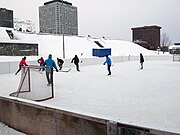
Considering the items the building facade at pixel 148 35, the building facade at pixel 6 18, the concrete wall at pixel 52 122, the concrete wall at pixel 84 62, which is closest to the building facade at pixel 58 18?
the building facade at pixel 6 18

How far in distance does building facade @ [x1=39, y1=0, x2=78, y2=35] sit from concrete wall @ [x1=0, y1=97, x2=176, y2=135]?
4519 cm

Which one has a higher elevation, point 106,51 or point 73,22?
point 73,22

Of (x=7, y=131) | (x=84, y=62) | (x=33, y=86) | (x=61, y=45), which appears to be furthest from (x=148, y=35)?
(x=7, y=131)

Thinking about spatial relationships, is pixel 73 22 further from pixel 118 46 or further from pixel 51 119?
pixel 51 119

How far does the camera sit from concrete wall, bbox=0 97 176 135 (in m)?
2.54

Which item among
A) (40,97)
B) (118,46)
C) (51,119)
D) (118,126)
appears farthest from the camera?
(118,46)

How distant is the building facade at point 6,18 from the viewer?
48412mm

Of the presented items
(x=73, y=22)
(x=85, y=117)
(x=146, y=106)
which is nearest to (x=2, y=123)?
(x=85, y=117)

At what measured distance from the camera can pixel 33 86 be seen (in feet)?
21.6

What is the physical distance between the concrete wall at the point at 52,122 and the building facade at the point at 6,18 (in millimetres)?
49227

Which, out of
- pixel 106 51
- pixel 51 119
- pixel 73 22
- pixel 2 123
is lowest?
pixel 2 123

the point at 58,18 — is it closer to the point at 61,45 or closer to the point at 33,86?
the point at 61,45

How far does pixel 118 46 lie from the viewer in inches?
1736

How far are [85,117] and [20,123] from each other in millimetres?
1805
